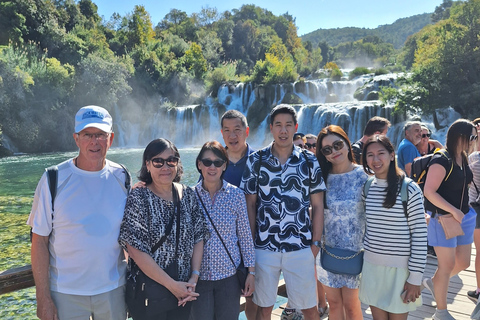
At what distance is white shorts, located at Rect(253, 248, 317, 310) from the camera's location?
2.54m

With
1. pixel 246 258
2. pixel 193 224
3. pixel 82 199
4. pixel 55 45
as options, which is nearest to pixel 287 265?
pixel 246 258

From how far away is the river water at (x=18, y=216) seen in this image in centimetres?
558

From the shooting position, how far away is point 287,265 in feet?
8.31

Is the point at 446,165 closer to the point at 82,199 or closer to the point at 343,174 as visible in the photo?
the point at 343,174

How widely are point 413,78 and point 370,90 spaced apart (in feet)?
17.2

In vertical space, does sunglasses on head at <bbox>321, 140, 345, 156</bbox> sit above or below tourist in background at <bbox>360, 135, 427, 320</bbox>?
above

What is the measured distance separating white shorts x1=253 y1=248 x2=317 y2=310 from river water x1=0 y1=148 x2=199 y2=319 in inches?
168

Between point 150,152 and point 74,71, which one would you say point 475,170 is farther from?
point 74,71

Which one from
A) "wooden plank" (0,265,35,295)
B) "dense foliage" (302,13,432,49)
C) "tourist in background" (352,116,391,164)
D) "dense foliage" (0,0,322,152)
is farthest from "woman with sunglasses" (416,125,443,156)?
"dense foliage" (302,13,432,49)

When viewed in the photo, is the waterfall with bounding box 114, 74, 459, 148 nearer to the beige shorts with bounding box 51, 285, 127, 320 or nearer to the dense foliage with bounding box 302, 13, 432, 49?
the beige shorts with bounding box 51, 285, 127, 320

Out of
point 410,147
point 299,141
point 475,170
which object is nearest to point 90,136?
point 299,141

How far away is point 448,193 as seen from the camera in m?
3.04

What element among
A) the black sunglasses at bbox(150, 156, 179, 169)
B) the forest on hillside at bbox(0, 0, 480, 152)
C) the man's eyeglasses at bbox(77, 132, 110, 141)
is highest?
the forest on hillside at bbox(0, 0, 480, 152)

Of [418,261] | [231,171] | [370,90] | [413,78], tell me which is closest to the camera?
[418,261]
